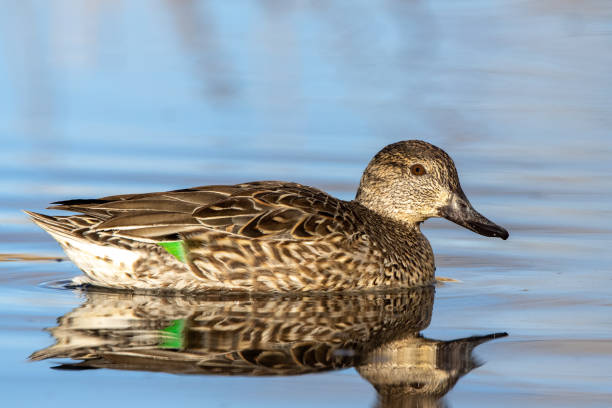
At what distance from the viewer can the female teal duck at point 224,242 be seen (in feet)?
27.6

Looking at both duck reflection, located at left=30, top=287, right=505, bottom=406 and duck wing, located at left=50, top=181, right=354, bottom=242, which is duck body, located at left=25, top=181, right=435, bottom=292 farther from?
duck reflection, located at left=30, top=287, right=505, bottom=406

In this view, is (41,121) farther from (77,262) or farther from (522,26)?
(522,26)

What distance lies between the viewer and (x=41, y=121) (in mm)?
13023

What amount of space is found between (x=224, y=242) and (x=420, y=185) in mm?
1652

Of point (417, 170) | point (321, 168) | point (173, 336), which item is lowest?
point (173, 336)

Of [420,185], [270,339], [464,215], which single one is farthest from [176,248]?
[464,215]

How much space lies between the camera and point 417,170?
30.5 ft

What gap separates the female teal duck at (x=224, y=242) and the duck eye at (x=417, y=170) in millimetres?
687

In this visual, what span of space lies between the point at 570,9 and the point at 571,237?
12.6 metres

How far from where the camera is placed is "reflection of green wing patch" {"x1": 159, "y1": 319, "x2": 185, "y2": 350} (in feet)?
22.7

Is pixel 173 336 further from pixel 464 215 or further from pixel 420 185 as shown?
pixel 464 215

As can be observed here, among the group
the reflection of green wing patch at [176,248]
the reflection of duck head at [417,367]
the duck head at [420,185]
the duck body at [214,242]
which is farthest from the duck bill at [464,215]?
the reflection of green wing patch at [176,248]

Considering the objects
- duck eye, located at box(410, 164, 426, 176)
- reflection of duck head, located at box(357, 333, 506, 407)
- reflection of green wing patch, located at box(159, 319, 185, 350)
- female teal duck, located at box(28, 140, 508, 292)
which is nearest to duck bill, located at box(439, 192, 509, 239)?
duck eye, located at box(410, 164, 426, 176)

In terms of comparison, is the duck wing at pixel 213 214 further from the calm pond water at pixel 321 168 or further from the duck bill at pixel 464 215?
the duck bill at pixel 464 215
